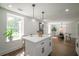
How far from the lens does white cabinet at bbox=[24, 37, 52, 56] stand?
138 cm

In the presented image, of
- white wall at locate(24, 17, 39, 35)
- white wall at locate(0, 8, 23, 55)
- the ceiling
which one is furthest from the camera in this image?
white wall at locate(24, 17, 39, 35)

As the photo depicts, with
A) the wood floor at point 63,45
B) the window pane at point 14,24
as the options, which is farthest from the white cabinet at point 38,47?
the window pane at point 14,24

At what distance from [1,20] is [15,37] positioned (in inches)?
17.2

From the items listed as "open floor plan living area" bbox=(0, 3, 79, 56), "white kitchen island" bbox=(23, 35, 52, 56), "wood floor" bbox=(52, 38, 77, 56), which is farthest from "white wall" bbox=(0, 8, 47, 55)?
"wood floor" bbox=(52, 38, 77, 56)

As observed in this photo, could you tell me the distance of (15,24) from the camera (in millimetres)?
1445

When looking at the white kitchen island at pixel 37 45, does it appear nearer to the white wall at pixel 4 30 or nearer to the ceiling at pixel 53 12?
the white wall at pixel 4 30

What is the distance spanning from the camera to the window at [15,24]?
1413 mm

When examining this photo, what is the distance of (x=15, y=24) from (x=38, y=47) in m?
0.57

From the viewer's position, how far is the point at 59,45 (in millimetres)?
1709

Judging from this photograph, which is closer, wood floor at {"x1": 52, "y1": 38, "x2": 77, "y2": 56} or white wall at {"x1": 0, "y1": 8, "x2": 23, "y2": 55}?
white wall at {"x1": 0, "y1": 8, "x2": 23, "y2": 55}

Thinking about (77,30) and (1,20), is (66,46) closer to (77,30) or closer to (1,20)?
(77,30)

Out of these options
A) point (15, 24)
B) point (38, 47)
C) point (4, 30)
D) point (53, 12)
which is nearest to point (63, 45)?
point (38, 47)

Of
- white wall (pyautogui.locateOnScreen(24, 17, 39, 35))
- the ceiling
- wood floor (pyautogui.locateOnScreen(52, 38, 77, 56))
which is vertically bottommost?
wood floor (pyautogui.locateOnScreen(52, 38, 77, 56))

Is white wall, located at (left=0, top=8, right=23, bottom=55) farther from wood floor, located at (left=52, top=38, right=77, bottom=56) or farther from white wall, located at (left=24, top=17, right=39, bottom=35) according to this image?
wood floor, located at (left=52, top=38, right=77, bottom=56)
